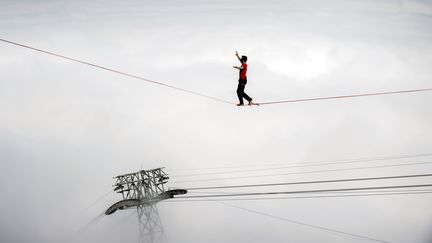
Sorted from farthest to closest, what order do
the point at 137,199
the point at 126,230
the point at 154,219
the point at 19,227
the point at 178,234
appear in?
the point at 178,234
the point at 19,227
the point at 126,230
the point at 154,219
the point at 137,199

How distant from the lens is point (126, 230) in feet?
487

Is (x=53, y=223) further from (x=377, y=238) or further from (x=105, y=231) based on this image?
(x=377, y=238)

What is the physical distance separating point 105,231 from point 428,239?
137867 mm

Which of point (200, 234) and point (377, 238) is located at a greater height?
point (200, 234)

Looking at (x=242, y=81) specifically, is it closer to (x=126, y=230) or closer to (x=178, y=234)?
(x=126, y=230)

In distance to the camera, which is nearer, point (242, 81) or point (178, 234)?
point (242, 81)

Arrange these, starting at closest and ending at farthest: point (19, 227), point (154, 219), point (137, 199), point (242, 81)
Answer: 1. point (242, 81)
2. point (137, 199)
3. point (154, 219)
4. point (19, 227)

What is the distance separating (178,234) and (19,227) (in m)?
67.1

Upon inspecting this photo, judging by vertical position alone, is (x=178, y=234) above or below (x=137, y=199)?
above

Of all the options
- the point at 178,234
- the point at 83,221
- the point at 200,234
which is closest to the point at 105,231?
the point at 83,221

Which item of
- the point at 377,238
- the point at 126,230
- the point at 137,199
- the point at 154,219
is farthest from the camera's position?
the point at 377,238

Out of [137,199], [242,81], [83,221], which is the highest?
[83,221]

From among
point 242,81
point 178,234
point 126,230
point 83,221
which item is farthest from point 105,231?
point 242,81

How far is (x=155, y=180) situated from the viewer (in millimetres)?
33781
